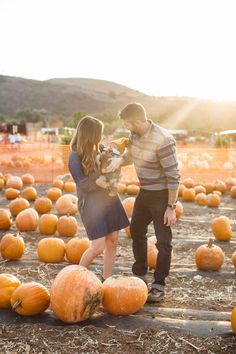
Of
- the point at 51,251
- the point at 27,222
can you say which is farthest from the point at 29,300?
the point at 27,222

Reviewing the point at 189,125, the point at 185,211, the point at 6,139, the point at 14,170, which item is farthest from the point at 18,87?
the point at 185,211

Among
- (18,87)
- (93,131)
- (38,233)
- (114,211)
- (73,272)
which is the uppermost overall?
(18,87)

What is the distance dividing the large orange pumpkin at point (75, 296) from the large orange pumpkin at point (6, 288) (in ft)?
1.61

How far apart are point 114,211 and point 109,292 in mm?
849

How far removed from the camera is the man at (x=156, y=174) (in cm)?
458

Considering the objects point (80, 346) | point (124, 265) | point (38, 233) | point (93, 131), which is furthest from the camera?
point (38, 233)

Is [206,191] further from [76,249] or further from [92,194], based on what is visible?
[92,194]

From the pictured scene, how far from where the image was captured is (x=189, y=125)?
232 ft

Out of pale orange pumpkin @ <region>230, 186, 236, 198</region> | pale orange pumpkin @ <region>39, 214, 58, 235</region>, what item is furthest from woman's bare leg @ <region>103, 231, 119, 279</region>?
pale orange pumpkin @ <region>230, 186, 236, 198</region>

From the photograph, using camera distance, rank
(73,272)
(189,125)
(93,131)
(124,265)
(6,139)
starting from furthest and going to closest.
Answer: (189,125) → (6,139) → (124,265) → (93,131) → (73,272)

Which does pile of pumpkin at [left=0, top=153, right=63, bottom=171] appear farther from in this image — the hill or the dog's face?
the hill

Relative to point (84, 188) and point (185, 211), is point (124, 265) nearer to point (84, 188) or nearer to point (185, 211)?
point (84, 188)

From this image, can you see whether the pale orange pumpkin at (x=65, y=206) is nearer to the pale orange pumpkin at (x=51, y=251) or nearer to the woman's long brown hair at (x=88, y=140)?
the pale orange pumpkin at (x=51, y=251)

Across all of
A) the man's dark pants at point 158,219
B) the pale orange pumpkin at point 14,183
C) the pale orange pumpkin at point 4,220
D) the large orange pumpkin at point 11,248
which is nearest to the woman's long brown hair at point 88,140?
the man's dark pants at point 158,219
